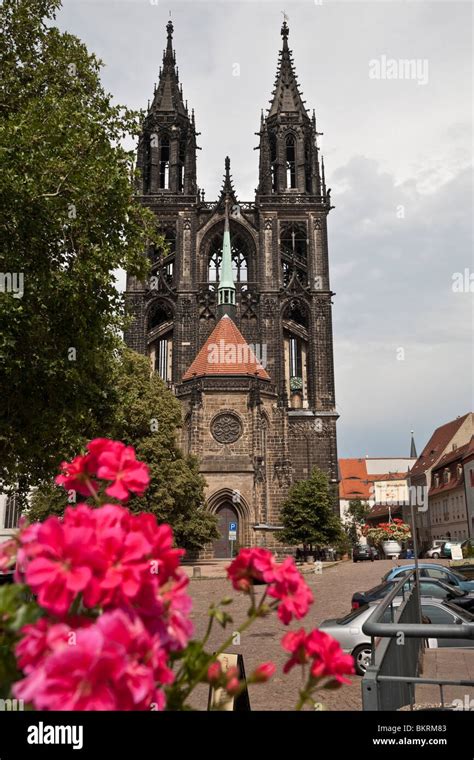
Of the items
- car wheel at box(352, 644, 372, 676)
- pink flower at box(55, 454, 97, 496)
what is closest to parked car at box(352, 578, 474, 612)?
car wheel at box(352, 644, 372, 676)

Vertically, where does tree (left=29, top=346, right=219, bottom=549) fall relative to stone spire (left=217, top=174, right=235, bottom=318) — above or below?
below

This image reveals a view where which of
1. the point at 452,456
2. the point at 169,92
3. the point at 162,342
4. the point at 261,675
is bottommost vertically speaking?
the point at 261,675

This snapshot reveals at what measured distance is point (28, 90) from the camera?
13.8m

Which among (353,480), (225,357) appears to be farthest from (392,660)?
(353,480)

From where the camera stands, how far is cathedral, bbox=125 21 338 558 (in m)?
40.3

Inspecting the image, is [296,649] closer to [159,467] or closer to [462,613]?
[462,613]

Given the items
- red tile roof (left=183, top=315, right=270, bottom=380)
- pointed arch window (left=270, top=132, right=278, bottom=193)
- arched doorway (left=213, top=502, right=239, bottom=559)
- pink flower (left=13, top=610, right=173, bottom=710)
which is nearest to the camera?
pink flower (left=13, top=610, right=173, bottom=710)

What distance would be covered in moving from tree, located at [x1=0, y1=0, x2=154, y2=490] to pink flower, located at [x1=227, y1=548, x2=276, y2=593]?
9859mm

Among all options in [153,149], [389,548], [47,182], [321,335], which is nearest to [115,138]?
[47,182]

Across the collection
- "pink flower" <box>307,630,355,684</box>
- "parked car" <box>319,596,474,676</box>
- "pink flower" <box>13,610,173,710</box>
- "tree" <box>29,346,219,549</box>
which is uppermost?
"tree" <box>29,346,219,549</box>

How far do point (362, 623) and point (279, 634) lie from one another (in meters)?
4.74

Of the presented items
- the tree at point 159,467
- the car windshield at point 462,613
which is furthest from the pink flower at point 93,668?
the tree at point 159,467

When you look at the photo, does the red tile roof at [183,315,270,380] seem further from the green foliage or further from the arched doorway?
the green foliage

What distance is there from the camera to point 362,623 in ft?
30.8
